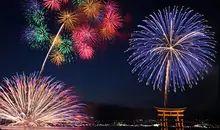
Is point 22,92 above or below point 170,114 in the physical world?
above

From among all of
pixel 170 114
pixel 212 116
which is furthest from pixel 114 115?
pixel 170 114

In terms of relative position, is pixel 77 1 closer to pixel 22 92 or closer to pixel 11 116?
pixel 22 92

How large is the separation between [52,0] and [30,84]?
3850 mm

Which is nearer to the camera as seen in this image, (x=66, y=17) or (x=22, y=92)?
(x=22, y=92)

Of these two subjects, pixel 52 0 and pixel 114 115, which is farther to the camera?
pixel 114 115

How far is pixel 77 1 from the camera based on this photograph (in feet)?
46.5

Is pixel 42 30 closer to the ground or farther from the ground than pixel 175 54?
farther from the ground

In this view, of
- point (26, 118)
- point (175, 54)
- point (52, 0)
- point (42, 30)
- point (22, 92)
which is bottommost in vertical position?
point (26, 118)

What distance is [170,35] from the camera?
1356cm

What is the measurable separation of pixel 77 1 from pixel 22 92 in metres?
4.73

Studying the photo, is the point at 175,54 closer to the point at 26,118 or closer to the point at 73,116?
the point at 73,116

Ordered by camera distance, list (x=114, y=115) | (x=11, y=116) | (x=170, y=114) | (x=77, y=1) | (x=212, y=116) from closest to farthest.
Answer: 1. (x=170, y=114)
2. (x=11, y=116)
3. (x=77, y=1)
4. (x=212, y=116)
5. (x=114, y=115)

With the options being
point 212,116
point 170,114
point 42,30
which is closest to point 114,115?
point 212,116

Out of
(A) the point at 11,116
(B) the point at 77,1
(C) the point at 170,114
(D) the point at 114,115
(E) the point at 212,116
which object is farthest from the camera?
(D) the point at 114,115
